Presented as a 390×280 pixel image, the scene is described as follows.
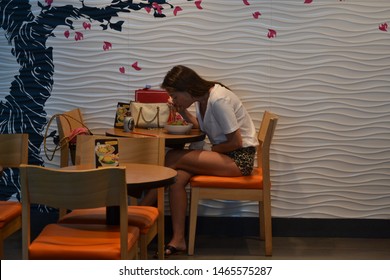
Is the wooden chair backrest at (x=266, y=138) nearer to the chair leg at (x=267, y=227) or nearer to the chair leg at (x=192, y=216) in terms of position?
the chair leg at (x=267, y=227)

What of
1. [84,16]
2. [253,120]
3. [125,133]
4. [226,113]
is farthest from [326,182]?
[84,16]

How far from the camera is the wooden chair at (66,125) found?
15.2 feet

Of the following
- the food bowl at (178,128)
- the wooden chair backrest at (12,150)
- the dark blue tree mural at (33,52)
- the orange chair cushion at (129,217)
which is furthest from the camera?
the dark blue tree mural at (33,52)

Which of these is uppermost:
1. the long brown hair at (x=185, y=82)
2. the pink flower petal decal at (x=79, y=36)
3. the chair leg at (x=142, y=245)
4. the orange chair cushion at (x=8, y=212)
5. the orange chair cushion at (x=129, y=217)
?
the pink flower petal decal at (x=79, y=36)

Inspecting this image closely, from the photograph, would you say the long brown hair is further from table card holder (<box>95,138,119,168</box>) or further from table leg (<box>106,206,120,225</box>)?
table leg (<box>106,206,120,225</box>)

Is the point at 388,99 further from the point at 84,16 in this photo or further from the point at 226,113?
the point at 84,16

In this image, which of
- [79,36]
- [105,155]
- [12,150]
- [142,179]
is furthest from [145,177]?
[79,36]

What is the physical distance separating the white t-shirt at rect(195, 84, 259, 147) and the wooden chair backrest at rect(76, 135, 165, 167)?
0.74 metres

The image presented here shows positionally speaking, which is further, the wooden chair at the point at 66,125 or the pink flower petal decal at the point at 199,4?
the pink flower petal decal at the point at 199,4

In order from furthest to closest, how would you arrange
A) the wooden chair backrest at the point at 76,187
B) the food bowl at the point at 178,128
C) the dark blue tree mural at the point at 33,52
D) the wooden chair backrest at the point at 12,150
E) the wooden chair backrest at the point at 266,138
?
the dark blue tree mural at the point at 33,52, the food bowl at the point at 178,128, the wooden chair backrest at the point at 266,138, the wooden chair backrest at the point at 12,150, the wooden chair backrest at the point at 76,187

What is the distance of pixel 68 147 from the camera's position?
4.79m

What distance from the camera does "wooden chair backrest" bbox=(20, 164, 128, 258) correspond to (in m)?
2.65

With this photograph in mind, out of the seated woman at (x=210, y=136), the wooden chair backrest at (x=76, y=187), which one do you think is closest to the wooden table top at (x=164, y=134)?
the seated woman at (x=210, y=136)

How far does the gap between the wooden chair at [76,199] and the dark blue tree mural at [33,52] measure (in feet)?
7.89
